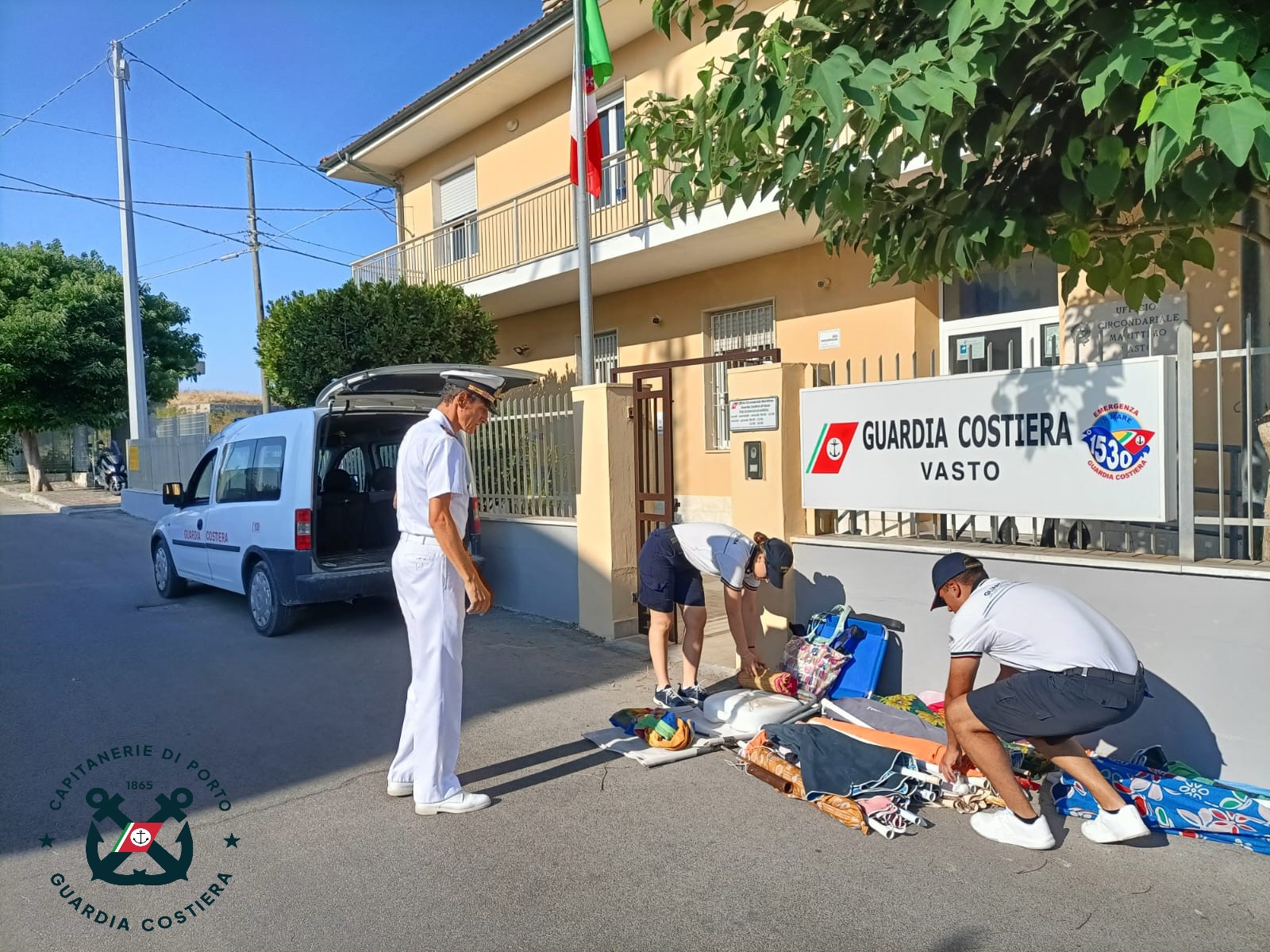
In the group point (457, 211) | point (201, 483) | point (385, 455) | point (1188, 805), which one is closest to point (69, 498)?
point (457, 211)

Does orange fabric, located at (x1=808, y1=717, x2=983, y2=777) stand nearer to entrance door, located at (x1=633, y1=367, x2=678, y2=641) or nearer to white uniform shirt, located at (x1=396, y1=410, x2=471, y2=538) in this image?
white uniform shirt, located at (x1=396, y1=410, x2=471, y2=538)

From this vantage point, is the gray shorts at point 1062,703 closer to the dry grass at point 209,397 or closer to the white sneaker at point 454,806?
the white sneaker at point 454,806

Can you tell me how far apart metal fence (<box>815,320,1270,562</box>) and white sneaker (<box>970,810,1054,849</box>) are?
1.64 meters

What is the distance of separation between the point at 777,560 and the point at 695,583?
70 cm

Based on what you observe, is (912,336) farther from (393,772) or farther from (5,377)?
(5,377)

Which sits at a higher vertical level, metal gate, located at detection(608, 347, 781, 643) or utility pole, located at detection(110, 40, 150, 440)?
utility pole, located at detection(110, 40, 150, 440)

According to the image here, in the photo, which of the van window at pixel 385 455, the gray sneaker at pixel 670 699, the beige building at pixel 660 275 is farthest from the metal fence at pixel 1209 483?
the van window at pixel 385 455

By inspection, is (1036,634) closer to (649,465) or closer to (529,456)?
(649,465)

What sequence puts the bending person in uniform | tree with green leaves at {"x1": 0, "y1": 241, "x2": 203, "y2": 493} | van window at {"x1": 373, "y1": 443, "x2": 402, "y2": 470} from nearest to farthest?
the bending person in uniform → van window at {"x1": 373, "y1": 443, "x2": 402, "y2": 470} → tree with green leaves at {"x1": 0, "y1": 241, "x2": 203, "y2": 493}

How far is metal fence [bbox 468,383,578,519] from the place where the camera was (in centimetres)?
788

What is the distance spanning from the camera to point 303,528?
7.43 meters

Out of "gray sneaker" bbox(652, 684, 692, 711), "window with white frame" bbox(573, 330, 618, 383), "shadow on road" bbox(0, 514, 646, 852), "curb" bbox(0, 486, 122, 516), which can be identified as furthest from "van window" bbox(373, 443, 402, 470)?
"curb" bbox(0, 486, 122, 516)

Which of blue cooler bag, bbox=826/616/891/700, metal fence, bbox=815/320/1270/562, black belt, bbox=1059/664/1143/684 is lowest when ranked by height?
blue cooler bag, bbox=826/616/891/700

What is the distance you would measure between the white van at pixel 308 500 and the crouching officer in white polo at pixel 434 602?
3124mm
